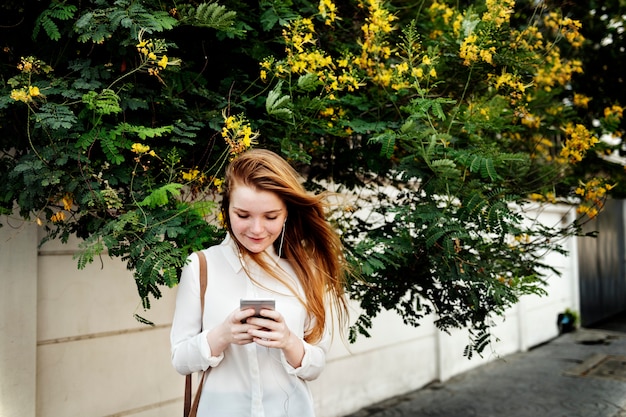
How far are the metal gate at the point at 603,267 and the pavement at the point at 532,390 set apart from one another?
3097 mm

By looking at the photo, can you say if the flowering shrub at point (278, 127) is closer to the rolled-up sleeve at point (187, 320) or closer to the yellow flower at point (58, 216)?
the yellow flower at point (58, 216)

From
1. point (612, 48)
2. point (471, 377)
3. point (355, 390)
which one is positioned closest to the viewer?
point (612, 48)

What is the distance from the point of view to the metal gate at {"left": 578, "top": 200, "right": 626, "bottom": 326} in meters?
13.0

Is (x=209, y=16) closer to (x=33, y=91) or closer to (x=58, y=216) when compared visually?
(x=33, y=91)

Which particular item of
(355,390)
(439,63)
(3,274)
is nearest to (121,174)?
(3,274)

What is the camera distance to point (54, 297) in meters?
3.83

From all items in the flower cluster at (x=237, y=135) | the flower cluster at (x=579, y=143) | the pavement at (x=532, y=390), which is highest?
the flower cluster at (x=579, y=143)

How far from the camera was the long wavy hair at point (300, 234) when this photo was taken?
2156mm

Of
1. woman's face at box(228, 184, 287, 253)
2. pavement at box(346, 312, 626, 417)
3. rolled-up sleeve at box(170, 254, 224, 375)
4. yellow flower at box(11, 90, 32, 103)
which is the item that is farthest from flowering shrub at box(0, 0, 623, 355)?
pavement at box(346, 312, 626, 417)

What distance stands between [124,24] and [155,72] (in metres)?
0.23

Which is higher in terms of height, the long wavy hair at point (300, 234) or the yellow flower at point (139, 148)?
the yellow flower at point (139, 148)

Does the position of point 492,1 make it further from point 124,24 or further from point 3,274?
point 3,274

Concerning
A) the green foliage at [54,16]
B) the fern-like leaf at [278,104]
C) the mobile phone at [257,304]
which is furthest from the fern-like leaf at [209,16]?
the mobile phone at [257,304]

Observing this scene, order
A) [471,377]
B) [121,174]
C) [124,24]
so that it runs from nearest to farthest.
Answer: [124,24], [121,174], [471,377]
